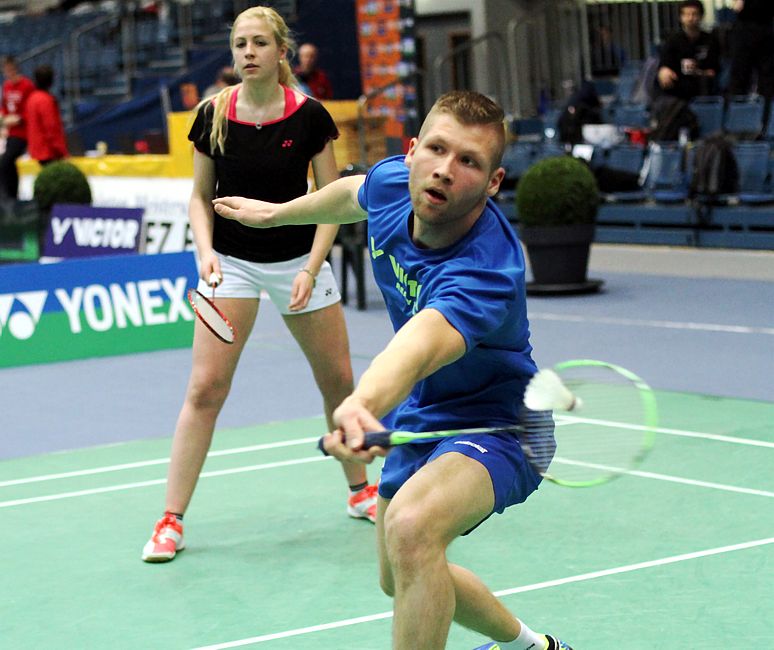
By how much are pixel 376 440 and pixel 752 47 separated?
14691 millimetres

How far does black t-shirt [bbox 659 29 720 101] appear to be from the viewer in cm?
1661

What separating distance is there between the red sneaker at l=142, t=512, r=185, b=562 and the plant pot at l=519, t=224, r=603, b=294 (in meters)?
7.79

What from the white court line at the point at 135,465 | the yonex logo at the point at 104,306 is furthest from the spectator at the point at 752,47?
the white court line at the point at 135,465

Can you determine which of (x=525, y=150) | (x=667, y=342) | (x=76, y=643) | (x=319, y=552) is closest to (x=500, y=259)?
(x=76, y=643)

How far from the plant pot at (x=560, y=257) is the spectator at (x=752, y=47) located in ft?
15.2

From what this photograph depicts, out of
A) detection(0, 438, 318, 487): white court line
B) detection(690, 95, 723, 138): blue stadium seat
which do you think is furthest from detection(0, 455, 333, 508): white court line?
detection(690, 95, 723, 138): blue stadium seat

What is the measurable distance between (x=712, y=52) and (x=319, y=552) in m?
12.7

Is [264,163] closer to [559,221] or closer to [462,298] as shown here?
[462,298]

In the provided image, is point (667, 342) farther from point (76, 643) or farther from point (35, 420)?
point (76, 643)

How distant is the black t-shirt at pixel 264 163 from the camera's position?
5.62m

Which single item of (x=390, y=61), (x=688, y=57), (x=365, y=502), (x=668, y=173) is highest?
(x=390, y=61)

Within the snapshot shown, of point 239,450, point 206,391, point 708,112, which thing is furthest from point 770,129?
point 206,391

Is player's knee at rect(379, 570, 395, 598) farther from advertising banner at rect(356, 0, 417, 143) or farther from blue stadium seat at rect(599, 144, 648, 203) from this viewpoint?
advertising banner at rect(356, 0, 417, 143)

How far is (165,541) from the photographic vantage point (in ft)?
18.1
